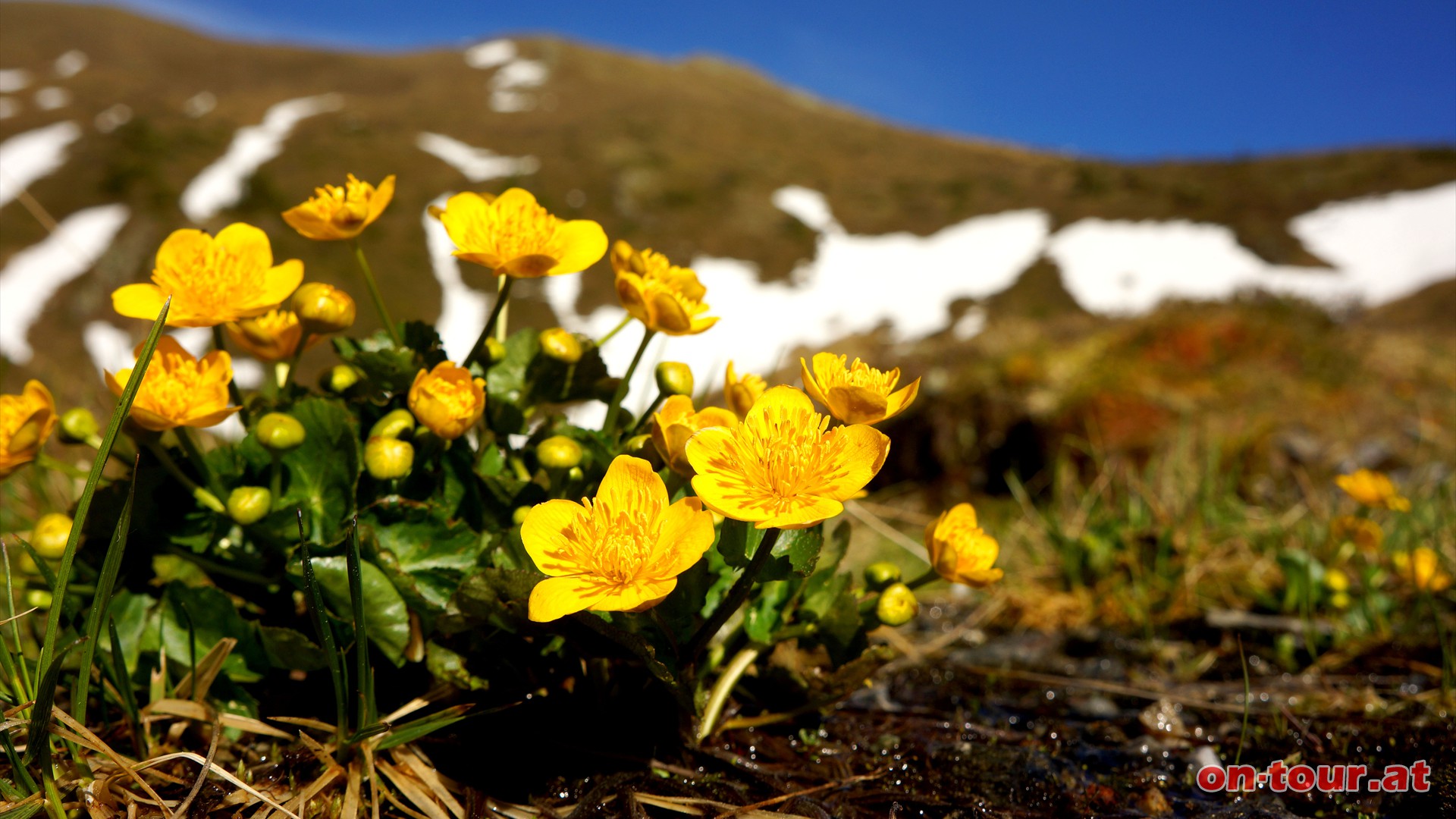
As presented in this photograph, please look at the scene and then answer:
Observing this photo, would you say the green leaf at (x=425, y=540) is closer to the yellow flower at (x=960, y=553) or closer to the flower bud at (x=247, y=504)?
the flower bud at (x=247, y=504)

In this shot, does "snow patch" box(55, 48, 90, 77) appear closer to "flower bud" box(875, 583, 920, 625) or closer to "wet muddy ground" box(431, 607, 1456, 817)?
"wet muddy ground" box(431, 607, 1456, 817)

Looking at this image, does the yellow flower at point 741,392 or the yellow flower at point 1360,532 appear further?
the yellow flower at point 1360,532

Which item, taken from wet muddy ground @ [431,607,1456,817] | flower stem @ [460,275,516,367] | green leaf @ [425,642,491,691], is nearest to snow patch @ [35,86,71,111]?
flower stem @ [460,275,516,367]

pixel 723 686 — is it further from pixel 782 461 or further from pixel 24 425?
pixel 24 425

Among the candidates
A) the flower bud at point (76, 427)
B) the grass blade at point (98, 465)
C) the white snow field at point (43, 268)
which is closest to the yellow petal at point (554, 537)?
the grass blade at point (98, 465)

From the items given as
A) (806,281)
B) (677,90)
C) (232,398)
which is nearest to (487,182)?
(806,281)

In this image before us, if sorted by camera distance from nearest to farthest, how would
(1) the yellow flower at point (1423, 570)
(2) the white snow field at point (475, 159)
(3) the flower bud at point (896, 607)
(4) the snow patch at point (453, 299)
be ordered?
1. (3) the flower bud at point (896, 607)
2. (1) the yellow flower at point (1423, 570)
3. (4) the snow patch at point (453, 299)
4. (2) the white snow field at point (475, 159)

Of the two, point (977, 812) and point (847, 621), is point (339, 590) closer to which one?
point (847, 621)
